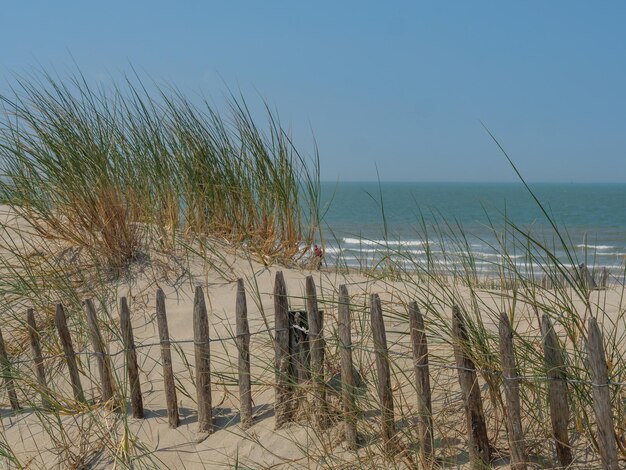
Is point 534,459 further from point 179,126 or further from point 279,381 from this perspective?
point 179,126

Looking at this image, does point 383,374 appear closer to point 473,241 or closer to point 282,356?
point 282,356

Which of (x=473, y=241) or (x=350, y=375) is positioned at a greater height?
(x=350, y=375)

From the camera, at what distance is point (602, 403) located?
2.43 meters

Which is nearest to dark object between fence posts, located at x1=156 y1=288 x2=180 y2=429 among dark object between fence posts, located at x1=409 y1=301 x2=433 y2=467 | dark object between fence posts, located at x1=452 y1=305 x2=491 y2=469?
dark object between fence posts, located at x1=409 y1=301 x2=433 y2=467

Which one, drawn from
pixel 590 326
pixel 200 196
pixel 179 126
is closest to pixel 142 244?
pixel 200 196

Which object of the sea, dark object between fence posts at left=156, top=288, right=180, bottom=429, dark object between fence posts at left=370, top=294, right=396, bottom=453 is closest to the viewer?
dark object between fence posts at left=370, top=294, right=396, bottom=453

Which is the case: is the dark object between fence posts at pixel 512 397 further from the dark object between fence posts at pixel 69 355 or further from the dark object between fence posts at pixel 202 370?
the dark object between fence posts at pixel 69 355

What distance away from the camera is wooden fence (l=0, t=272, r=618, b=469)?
8.42ft

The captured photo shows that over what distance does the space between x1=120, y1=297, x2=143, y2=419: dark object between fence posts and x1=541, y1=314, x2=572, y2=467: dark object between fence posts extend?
1.81 m

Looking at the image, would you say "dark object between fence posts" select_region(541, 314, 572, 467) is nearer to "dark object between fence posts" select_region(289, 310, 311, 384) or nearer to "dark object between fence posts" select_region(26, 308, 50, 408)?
"dark object between fence posts" select_region(289, 310, 311, 384)

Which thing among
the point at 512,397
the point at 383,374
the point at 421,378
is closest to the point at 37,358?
the point at 383,374

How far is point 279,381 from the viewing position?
3336mm

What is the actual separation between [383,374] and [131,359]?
1229 millimetres

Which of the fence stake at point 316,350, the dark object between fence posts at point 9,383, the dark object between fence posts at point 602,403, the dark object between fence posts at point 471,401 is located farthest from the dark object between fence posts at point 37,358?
the dark object between fence posts at point 602,403
